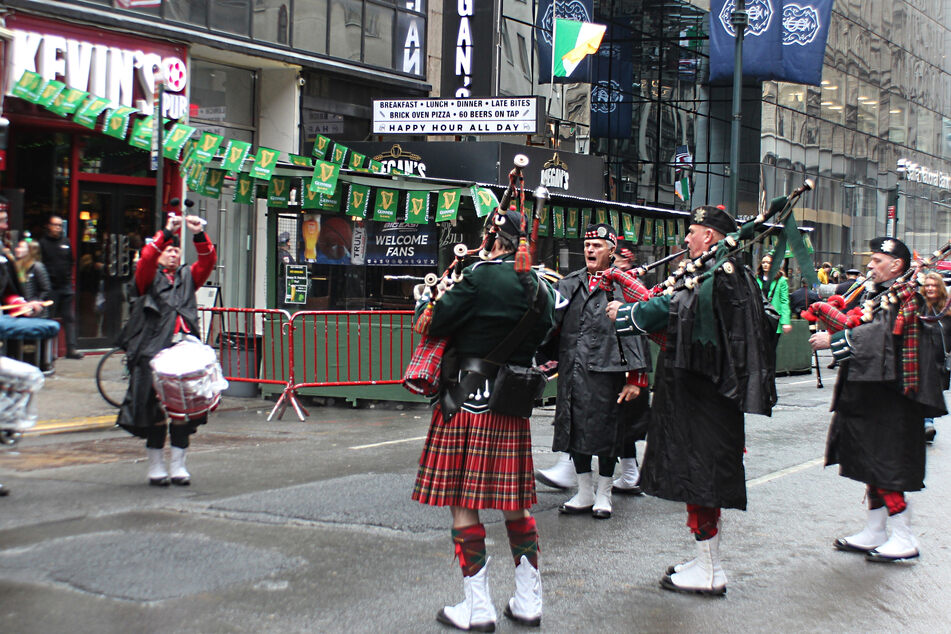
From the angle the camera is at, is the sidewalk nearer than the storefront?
Yes

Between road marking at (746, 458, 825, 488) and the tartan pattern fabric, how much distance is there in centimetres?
417

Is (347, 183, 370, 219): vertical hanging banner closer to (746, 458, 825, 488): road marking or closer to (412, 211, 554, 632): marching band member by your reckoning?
(746, 458, 825, 488): road marking

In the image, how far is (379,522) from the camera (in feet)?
21.5

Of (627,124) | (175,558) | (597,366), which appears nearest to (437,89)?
(627,124)

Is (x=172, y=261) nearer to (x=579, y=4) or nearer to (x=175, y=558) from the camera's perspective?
(x=175, y=558)

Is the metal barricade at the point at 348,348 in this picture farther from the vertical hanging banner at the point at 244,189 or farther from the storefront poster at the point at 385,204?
the vertical hanging banner at the point at 244,189

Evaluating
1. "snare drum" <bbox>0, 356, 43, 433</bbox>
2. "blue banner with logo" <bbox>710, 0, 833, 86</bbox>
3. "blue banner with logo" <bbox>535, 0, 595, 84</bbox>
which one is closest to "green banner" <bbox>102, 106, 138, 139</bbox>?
"snare drum" <bbox>0, 356, 43, 433</bbox>

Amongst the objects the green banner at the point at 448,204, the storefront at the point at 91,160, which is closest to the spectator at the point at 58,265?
the storefront at the point at 91,160

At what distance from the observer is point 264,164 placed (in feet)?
40.4

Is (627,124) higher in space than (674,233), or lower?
higher

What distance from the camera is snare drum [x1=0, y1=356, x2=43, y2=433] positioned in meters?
6.46

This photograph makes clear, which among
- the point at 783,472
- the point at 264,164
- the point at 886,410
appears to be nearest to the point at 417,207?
the point at 264,164

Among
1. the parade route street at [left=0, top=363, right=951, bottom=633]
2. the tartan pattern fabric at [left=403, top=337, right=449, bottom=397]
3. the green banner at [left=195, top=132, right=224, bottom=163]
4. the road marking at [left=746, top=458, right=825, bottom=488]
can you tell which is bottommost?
the parade route street at [left=0, top=363, right=951, bottom=633]

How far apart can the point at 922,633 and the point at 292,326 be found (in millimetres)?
8282
